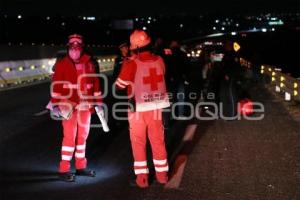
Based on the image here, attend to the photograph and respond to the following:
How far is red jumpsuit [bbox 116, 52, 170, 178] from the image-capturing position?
670 cm

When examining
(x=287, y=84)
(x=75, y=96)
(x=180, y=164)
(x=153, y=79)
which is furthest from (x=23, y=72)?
(x=153, y=79)

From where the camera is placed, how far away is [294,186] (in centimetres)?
705

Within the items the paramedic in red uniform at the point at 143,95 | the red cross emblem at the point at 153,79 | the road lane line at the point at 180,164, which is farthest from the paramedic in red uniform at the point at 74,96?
the road lane line at the point at 180,164

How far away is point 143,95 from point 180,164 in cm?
197

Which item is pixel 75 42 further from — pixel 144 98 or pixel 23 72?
pixel 23 72

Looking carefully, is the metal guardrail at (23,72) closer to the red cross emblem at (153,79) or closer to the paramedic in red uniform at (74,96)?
the paramedic in red uniform at (74,96)

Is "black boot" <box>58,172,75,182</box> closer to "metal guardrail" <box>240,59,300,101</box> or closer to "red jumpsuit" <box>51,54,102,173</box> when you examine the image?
"red jumpsuit" <box>51,54,102,173</box>

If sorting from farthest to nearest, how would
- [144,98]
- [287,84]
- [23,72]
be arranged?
[23,72] < [287,84] < [144,98]

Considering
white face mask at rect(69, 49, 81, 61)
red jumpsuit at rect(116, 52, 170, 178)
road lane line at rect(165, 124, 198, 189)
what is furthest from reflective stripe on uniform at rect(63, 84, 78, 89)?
road lane line at rect(165, 124, 198, 189)

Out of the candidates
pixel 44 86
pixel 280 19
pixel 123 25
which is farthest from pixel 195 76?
pixel 280 19

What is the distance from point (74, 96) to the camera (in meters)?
7.21

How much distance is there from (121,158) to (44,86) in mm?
14057

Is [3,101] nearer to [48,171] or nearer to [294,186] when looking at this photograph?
[48,171]

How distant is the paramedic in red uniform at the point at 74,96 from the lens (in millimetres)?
7035
